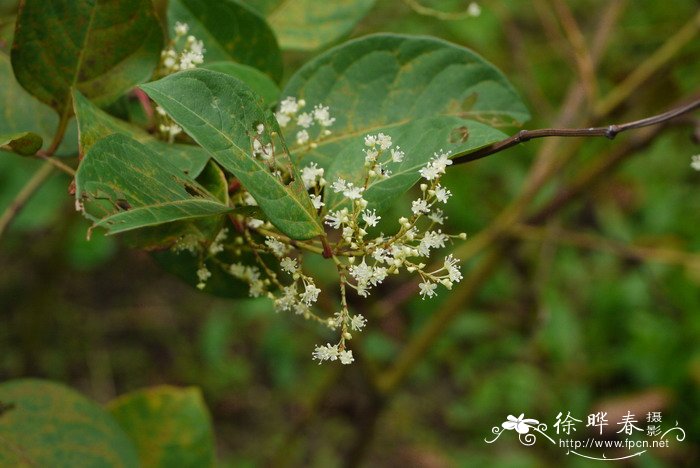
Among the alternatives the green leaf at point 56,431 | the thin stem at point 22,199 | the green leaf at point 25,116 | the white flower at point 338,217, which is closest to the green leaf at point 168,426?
the green leaf at point 56,431

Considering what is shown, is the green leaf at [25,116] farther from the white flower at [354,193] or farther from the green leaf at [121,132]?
the white flower at [354,193]

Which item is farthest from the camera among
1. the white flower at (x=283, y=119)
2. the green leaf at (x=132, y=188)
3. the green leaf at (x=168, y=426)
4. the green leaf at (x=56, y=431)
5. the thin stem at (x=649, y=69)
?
the thin stem at (x=649, y=69)

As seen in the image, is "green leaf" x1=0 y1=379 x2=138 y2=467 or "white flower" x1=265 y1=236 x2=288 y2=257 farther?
"green leaf" x1=0 y1=379 x2=138 y2=467

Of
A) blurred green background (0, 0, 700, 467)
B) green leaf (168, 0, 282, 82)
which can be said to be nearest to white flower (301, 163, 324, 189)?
green leaf (168, 0, 282, 82)

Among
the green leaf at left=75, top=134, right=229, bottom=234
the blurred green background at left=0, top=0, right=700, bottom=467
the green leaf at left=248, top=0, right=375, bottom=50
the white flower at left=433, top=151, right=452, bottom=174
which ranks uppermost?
the blurred green background at left=0, top=0, right=700, bottom=467

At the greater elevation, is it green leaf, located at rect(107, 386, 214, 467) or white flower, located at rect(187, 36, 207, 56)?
white flower, located at rect(187, 36, 207, 56)

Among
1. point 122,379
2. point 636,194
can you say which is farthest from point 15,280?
point 636,194

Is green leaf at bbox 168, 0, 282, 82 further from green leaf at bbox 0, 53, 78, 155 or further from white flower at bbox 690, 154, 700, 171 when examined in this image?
white flower at bbox 690, 154, 700, 171

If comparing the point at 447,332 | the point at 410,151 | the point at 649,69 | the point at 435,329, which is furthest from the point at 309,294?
the point at 447,332
